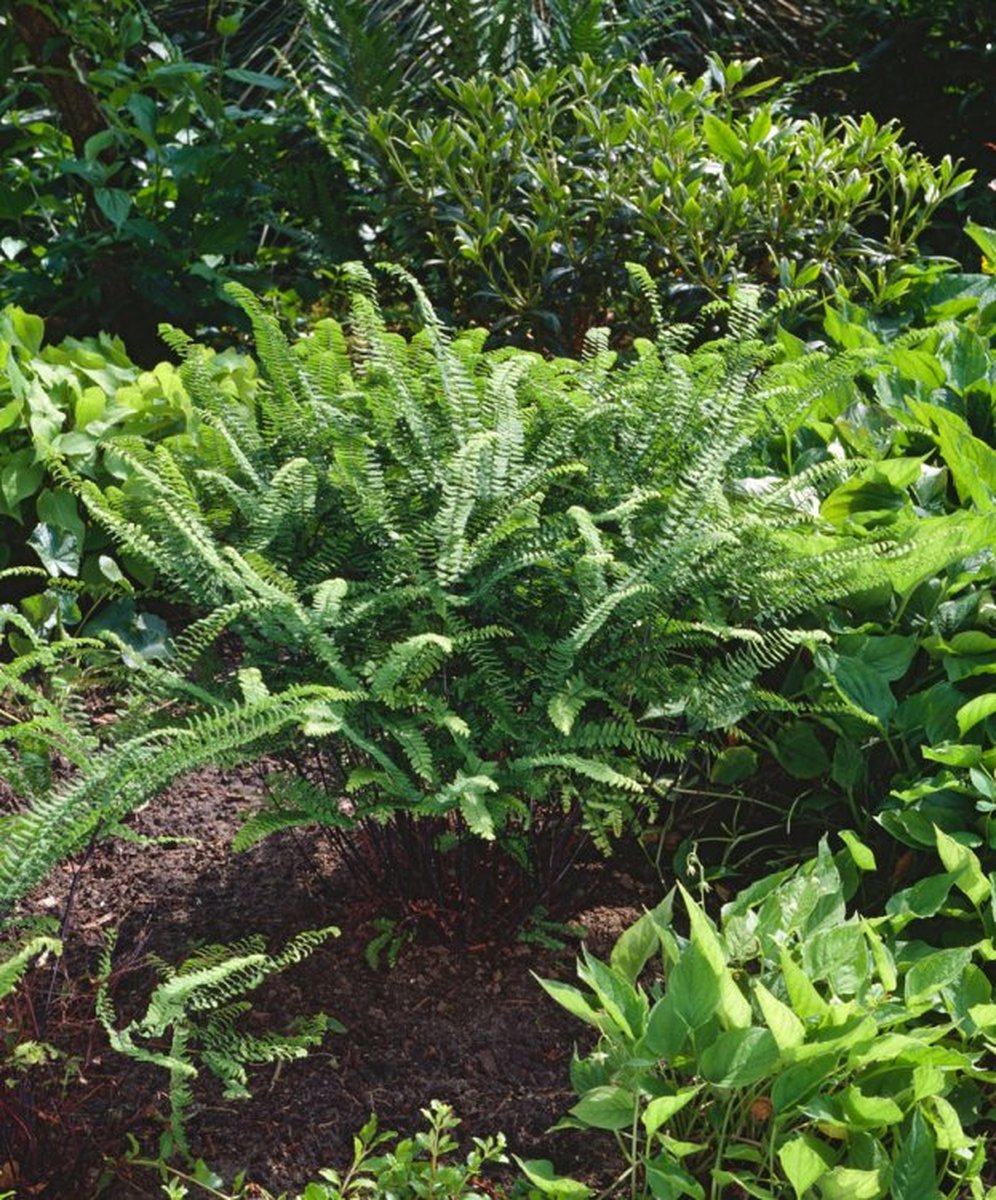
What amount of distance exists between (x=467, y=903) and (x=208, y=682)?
1.93ft

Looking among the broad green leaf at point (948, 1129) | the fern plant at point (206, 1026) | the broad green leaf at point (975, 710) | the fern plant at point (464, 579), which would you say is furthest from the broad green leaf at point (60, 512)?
the broad green leaf at point (948, 1129)

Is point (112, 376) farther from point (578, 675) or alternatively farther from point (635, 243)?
point (578, 675)

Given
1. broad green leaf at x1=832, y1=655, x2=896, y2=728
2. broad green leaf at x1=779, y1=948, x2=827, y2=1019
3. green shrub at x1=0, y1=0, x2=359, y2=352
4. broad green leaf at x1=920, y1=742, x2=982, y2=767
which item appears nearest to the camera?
broad green leaf at x1=779, y1=948, x2=827, y2=1019

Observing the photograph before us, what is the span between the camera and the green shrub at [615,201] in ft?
13.7

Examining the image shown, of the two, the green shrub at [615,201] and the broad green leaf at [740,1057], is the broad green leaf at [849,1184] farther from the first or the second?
the green shrub at [615,201]

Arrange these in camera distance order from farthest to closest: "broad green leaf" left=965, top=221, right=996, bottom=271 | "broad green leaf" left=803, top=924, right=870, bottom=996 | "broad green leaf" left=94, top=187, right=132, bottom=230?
Answer: "broad green leaf" left=94, top=187, right=132, bottom=230, "broad green leaf" left=965, top=221, right=996, bottom=271, "broad green leaf" left=803, top=924, right=870, bottom=996

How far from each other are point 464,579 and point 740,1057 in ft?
2.96

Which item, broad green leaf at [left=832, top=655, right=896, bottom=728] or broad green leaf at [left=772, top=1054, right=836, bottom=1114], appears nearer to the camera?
broad green leaf at [left=772, top=1054, right=836, bottom=1114]

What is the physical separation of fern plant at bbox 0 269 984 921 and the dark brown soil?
19 cm

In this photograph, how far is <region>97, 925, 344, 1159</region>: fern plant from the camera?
1982mm

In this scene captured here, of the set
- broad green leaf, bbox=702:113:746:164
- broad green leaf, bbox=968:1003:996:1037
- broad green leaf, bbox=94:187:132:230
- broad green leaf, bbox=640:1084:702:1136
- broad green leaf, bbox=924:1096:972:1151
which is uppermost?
broad green leaf, bbox=94:187:132:230

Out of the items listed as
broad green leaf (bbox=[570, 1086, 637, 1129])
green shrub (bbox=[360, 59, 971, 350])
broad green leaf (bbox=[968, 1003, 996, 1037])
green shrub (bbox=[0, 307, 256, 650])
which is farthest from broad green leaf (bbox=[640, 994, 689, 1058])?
green shrub (bbox=[360, 59, 971, 350])

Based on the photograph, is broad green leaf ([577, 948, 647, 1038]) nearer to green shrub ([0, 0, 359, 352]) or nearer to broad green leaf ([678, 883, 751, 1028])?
broad green leaf ([678, 883, 751, 1028])

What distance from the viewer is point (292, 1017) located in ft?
8.23
